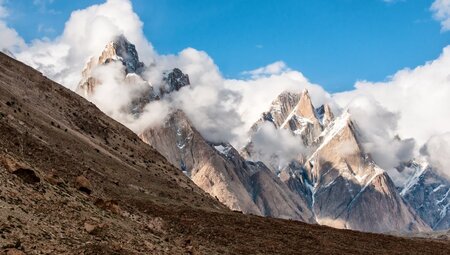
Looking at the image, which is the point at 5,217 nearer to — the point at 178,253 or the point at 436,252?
the point at 178,253

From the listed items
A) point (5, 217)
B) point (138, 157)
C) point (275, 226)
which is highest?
point (138, 157)

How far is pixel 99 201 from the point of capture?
3438cm

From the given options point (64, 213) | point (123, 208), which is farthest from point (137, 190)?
point (64, 213)

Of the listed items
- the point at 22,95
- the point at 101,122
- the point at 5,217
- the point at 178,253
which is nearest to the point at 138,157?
the point at 101,122

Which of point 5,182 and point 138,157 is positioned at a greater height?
point 138,157

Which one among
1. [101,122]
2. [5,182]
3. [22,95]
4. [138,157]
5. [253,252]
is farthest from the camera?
[101,122]

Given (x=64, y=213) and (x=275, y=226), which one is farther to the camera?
(x=275, y=226)

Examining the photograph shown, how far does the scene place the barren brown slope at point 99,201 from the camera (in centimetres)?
2722

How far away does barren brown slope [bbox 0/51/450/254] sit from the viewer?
27.2m

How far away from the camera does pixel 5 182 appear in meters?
28.6

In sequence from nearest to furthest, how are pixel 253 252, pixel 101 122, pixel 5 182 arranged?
1. pixel 5 182
2. pixel 253 252
3. pixel 101 122

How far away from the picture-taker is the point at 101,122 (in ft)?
277

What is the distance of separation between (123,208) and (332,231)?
19928 millimetres

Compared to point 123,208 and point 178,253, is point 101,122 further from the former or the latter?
point 178,253
